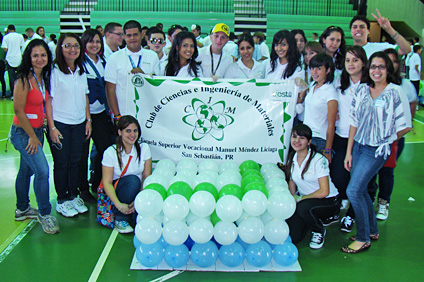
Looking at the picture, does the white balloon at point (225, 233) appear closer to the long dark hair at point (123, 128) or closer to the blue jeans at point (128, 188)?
the blue jeans at point (128, 188)

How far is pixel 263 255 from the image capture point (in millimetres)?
3043

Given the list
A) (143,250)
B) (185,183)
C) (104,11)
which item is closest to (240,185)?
(185,183)

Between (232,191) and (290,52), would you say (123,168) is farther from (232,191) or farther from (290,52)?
(290,52)

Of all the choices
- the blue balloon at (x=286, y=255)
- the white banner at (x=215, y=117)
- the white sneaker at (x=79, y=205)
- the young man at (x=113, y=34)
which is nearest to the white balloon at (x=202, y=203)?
the blue balloon at (x=286, y=255)

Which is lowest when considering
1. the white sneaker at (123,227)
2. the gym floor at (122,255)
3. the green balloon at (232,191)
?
the gym floor at (122,255)

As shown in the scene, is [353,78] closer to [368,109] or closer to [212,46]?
[368,109]

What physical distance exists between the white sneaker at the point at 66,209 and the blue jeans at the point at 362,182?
2567 millimetres

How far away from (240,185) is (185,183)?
0.50 meters

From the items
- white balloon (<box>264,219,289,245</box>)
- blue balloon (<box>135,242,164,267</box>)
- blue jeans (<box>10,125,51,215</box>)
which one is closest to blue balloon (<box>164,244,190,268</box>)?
blue balloon (<box>135,242,164,267</box>)

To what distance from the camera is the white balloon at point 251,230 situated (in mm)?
2986

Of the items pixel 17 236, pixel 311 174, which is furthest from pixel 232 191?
pixel 17 236

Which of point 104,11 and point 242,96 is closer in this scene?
point 242,96

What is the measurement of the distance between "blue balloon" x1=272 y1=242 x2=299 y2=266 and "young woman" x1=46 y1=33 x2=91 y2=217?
203 centimetres

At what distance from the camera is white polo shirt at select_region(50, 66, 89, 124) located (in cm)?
362
